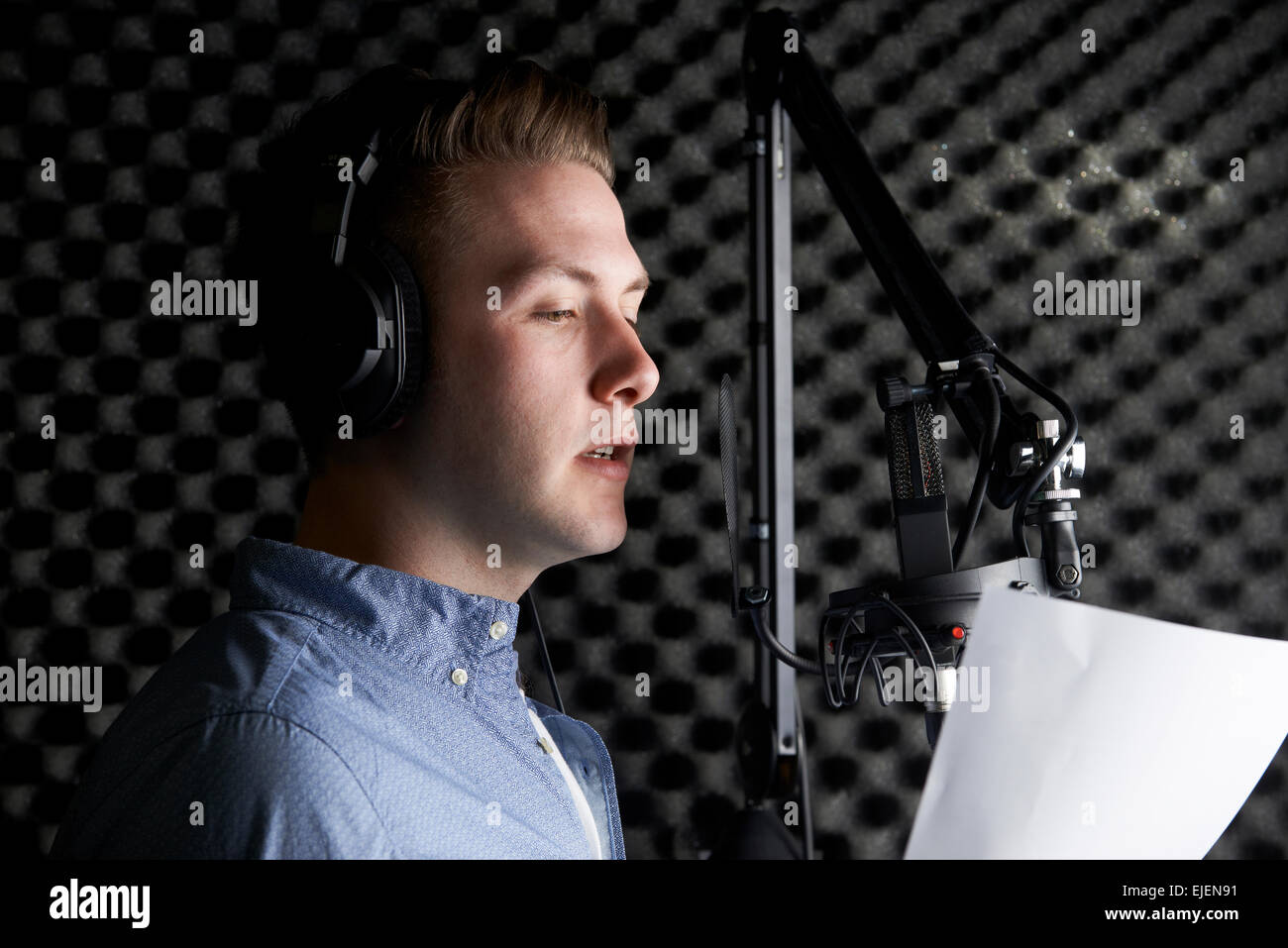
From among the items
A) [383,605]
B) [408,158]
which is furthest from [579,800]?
[408,158]

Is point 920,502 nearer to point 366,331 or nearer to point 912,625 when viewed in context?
point 912,625

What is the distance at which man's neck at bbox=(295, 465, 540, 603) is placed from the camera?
578 mm

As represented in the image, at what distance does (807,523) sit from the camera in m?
0.95

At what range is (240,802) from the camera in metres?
0.38

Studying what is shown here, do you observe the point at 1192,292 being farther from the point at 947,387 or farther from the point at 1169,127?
the point at 947,387

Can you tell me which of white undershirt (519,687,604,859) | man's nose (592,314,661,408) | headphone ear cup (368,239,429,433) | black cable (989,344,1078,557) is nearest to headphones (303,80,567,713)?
headphone ear cup (368,239,429,433)

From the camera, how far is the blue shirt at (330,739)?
379 mm

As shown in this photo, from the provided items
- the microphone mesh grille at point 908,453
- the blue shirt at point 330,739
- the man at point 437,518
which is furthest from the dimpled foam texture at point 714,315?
the microphone mesh grille at point 908,453

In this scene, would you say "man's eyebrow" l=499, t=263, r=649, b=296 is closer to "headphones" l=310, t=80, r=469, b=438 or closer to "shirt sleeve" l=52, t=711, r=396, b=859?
"headphones" l=310, t=80, r=469, b=438

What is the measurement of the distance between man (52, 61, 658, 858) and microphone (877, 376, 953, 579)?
0.20 m

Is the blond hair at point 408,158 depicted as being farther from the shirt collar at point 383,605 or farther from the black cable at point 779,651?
the black cable at point 779,651

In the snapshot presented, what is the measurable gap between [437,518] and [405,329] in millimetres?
123
